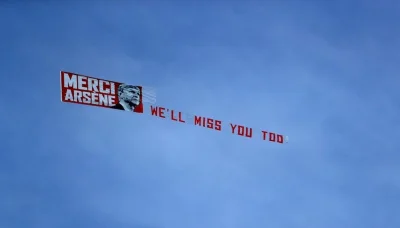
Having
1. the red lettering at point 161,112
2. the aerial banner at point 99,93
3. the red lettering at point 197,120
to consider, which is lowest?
the red lettering at point 197,120

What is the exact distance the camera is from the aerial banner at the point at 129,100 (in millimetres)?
3820

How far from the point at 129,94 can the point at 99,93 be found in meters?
0.24

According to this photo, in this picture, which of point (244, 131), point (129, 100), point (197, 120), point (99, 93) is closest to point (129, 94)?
point (129, 100)

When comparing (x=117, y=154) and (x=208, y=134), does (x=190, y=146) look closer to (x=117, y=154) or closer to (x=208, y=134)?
(x=208, y=134)

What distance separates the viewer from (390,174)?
417 cm

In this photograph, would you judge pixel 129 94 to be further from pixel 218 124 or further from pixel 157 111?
pixel 218 124

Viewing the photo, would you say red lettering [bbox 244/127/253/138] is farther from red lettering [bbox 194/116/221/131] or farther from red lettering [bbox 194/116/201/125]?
red lettering [bbox 194/116/201/125]

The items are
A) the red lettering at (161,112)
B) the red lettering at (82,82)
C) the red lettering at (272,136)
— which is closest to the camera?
the red lettering at (82,82)

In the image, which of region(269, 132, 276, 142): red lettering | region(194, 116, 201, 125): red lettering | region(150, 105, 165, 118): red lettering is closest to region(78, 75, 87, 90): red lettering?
region(150, 105, 165, 118): red lettering

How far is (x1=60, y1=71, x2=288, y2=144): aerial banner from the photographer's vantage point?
382cm

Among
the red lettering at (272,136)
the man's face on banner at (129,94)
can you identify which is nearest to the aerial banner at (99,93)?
the man's face on banner at (129,94)

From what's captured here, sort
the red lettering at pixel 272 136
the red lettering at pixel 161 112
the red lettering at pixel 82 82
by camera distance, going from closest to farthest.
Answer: the red lettering at pixel 82 82 < the red lettering at pixel 161 112 < the red lettering at pixel 272 136

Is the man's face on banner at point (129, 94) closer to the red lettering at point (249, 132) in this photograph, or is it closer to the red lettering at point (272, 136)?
the red lettering at point (249, 132)
